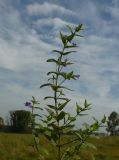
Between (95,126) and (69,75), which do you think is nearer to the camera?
(69,75)

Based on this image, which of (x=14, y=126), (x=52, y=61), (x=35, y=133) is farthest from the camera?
(x=14, y=126)

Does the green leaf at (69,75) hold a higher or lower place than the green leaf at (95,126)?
higher

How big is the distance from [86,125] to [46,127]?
0.58 m

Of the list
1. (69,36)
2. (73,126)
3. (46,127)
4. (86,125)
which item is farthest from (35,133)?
(69,36)

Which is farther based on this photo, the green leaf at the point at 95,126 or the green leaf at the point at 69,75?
the green leaf at the point at 95,126

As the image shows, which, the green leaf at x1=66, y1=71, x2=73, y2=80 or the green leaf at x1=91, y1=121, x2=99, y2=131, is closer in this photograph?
the green leaf at x1=66, y1=71, x2=73, y2=80

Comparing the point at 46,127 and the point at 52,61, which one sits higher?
the point at 52,61

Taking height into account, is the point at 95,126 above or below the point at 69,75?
below

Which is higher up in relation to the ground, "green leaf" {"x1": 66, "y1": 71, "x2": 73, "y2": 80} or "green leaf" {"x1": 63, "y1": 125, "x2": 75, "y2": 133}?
"green leaf" {"x1": 66, "y1": 71, "x2": 73, "y2": 80}

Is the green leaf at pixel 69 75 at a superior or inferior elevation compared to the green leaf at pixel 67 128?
superior

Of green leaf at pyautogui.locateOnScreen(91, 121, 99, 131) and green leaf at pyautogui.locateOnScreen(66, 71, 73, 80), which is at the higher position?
green leaf at pyautogui.locateOnScreen(66, 71, 73, 80)

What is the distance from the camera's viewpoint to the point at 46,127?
12.5 feet

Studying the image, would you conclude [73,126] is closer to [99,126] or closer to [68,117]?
[68,117]

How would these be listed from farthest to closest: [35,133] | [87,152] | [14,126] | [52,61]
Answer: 1. [14,126]
2. [87,152]
3. [52,61]
4. [35,133]
